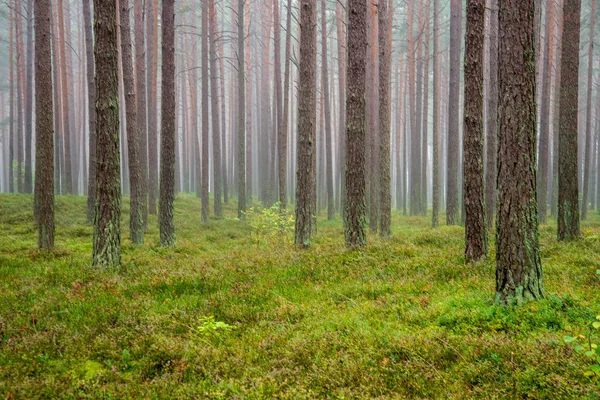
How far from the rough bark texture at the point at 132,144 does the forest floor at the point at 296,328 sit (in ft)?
12.9

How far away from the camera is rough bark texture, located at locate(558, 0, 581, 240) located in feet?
35.7

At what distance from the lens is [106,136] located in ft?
31.8

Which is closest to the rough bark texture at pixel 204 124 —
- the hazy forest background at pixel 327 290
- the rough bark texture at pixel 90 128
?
the rough bark texture at pixel 90 128

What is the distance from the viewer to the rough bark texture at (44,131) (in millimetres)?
11406

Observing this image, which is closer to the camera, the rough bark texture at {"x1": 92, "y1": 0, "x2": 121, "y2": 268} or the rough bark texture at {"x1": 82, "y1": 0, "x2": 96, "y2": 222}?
the rough bark texture at {"x1": 92, "y1": 0, "x2": 121, "y2": 268}

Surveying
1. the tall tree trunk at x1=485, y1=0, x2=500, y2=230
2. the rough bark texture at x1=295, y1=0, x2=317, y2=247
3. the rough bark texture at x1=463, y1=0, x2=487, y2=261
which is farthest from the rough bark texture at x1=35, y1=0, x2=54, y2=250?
the tall tree trunk at x1=485, y1=0, x2=500, y2=230

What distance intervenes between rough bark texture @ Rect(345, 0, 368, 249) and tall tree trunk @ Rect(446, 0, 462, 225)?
9.28 m

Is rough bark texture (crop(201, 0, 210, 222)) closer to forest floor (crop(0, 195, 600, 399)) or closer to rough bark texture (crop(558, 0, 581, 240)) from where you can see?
forest floor (crop(0, 195, 600, 399))

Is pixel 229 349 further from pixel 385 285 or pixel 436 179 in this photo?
pixel 436 179

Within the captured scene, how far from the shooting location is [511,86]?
610 cm

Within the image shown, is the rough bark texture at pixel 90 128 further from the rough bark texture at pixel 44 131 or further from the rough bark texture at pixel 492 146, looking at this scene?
the rough bark texture at pixel 492 146

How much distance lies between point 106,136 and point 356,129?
5.96 m

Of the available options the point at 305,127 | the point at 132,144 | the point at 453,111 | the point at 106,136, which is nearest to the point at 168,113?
the point at 132,144

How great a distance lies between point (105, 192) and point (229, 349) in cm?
565
